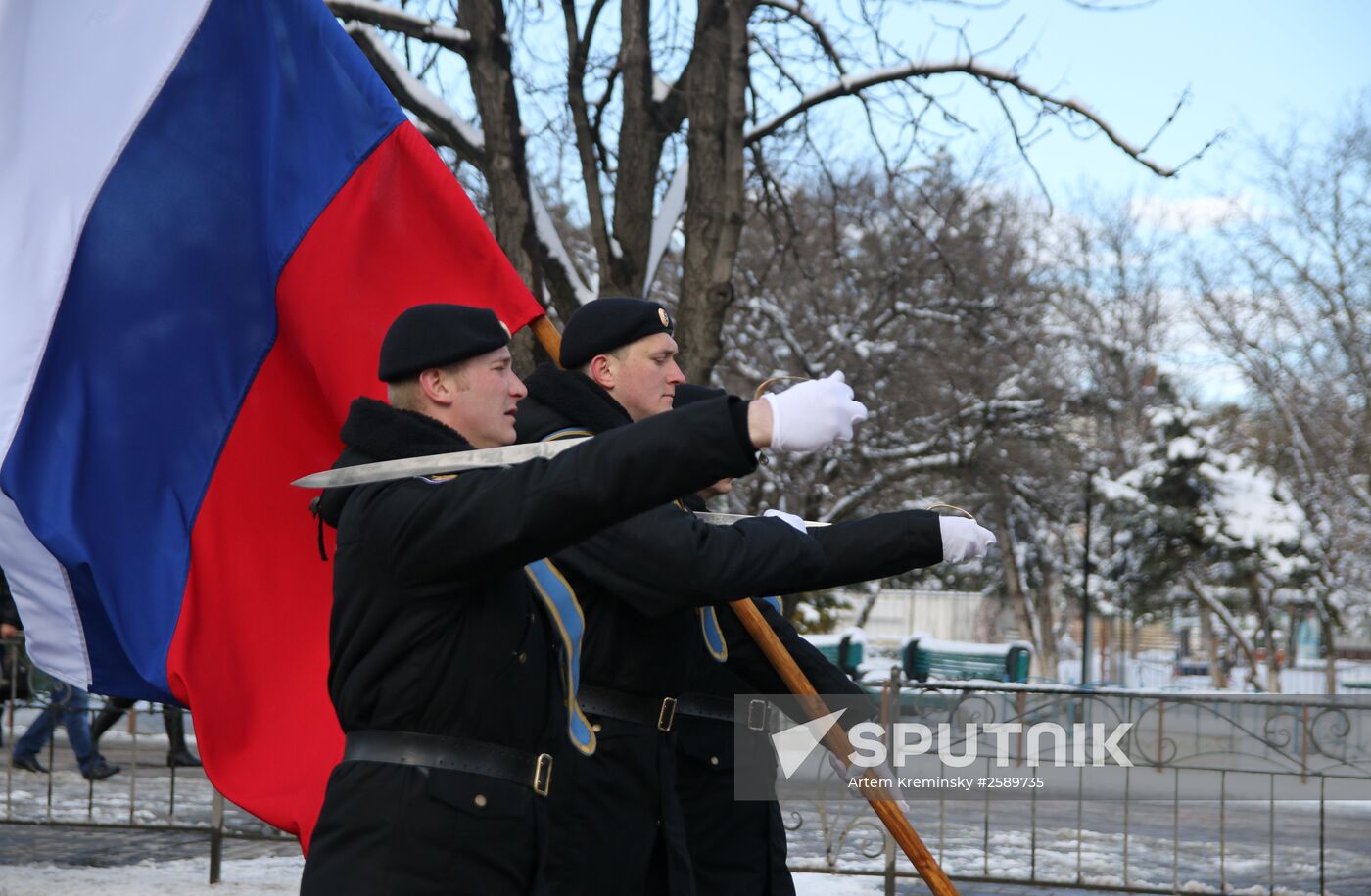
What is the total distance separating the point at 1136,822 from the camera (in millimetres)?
11828

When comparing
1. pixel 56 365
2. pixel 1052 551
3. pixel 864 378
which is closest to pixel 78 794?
pixel 56 365

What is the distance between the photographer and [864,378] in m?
21.9

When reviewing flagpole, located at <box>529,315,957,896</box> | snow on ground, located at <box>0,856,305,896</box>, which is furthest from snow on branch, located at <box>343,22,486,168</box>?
flagpole, located at <box>529,315,957,896</box>

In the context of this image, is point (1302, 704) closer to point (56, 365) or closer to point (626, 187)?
point (626, 187)

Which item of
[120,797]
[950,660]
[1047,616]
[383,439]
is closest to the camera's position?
[383,439]

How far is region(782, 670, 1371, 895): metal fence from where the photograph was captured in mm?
8562

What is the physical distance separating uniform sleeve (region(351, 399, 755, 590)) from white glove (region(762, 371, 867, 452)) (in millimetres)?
65

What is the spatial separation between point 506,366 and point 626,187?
20.1 feet

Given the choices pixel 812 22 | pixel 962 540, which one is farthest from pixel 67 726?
pixel 962 540

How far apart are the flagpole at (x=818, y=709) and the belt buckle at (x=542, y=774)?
1.69 m

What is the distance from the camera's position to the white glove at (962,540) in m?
3.97

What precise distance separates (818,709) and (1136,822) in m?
8.02

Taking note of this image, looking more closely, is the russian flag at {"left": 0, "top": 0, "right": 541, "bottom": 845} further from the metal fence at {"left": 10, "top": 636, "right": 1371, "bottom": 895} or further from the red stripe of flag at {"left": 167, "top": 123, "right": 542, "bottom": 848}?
the metal fence at {"left": 10, "top": 636, "right": 1371, "bottom": 895}

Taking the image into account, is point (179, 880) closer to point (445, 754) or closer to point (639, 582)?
point (639, 582)
